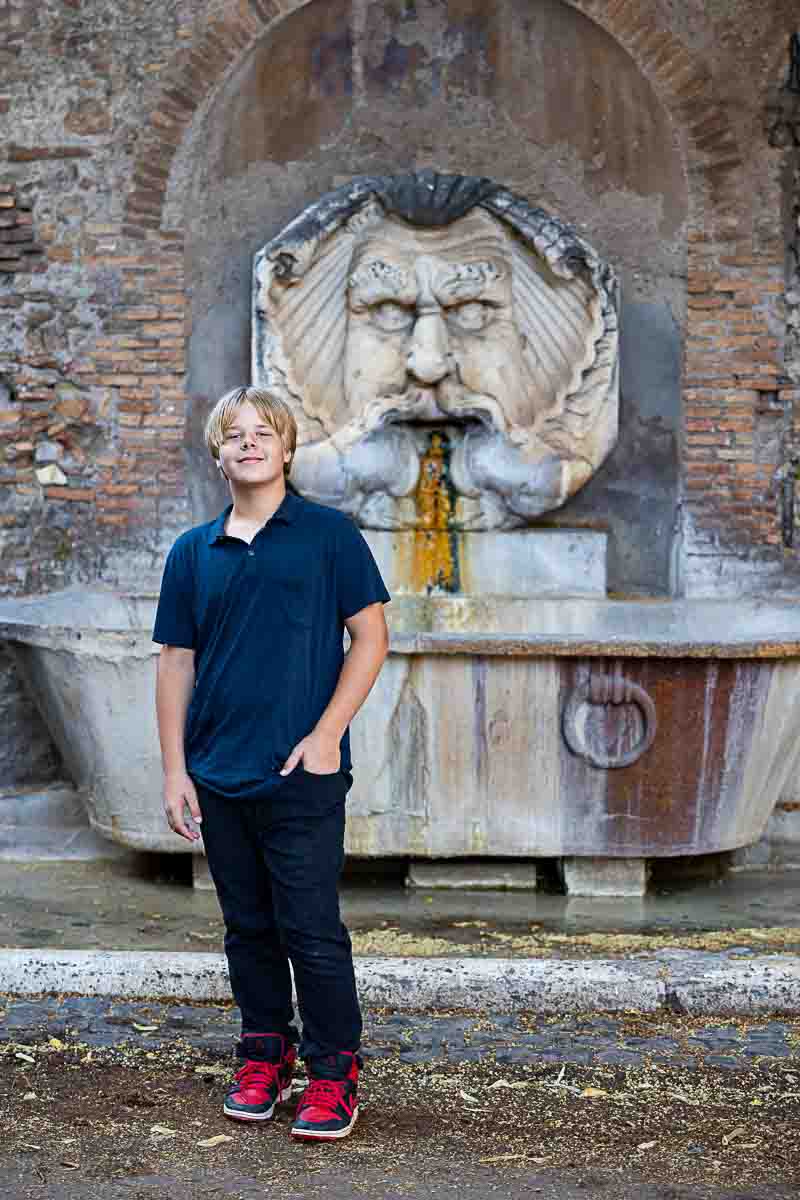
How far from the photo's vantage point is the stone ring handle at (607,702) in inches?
217

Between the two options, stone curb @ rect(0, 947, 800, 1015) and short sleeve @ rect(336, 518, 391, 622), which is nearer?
short sleeve @ rect(336, 518, 391, 622)

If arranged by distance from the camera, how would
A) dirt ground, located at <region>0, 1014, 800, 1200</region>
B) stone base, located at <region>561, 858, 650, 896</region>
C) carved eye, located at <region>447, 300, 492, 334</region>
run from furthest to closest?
1. carved eye, located at <region>447, 300, 492, 334</region>
2. stone base, located at <region>561, 858, 650, 896</region>
3. dirt ground, located at <region>0, 1014, 800, 1200</region>

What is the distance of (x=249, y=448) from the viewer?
3.40 metres

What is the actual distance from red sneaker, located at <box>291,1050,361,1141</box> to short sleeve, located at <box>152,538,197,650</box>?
2.89 ft

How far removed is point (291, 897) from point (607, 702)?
232cm

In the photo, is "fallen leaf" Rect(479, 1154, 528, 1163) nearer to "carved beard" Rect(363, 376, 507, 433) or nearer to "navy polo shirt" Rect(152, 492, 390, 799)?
"navy polo shirt" Rect(152, 492, 390, 799)

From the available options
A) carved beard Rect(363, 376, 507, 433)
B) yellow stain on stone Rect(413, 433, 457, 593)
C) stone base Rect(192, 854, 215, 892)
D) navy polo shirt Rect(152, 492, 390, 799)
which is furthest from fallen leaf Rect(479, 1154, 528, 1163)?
carved beard Rect(363, 376, 507, 433)

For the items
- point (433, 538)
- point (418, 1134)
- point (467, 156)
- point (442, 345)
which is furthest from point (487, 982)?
point (467, 156)

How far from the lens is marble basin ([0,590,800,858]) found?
5.52 metres

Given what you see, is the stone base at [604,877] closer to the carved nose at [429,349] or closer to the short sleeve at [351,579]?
the carved nose at [429,349]

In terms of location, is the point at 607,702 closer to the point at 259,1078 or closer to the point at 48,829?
the point at 259,1078

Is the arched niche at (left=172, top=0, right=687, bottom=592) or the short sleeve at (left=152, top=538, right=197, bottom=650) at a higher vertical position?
the arched niche at (left=172, top=0, right=687, bottom=592)

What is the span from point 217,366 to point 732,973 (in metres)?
3.62

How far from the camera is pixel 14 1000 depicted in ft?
14.8
